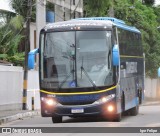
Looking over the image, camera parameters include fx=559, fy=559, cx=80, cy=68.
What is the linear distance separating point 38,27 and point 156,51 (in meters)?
18.4

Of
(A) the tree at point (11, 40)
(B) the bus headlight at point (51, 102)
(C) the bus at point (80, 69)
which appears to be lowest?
(B) the bus headlight at point (51, 102)

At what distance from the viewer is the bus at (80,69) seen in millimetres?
19906

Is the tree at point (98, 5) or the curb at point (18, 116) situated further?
the tree at point (98, 5)

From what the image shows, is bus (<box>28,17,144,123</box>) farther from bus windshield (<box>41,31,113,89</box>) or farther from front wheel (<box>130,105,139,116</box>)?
front wheel (<box>130,105,139,116</box>)

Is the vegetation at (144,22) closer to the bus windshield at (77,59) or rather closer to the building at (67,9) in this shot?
the building at (67,9)

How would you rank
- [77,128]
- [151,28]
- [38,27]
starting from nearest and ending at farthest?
1. [77,128]
2. [38,27]
3. [151,28]

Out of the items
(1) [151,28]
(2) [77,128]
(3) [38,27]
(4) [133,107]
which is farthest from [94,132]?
(1) [151,28]

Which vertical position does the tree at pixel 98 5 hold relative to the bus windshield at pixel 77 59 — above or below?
above

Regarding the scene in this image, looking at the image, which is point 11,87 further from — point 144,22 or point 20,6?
point 144,22

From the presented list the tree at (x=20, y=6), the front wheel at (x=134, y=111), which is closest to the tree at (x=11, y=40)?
the tree at (x=20, y=6)

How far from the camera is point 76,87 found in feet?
65.5

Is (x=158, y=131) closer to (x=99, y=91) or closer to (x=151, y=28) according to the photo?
(x=99, y=91)

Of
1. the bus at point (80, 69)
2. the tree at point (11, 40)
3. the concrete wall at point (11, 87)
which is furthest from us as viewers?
the tree at point (11, 40)

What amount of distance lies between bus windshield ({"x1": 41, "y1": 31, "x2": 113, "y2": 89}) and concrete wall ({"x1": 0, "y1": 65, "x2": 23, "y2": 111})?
8693mm
